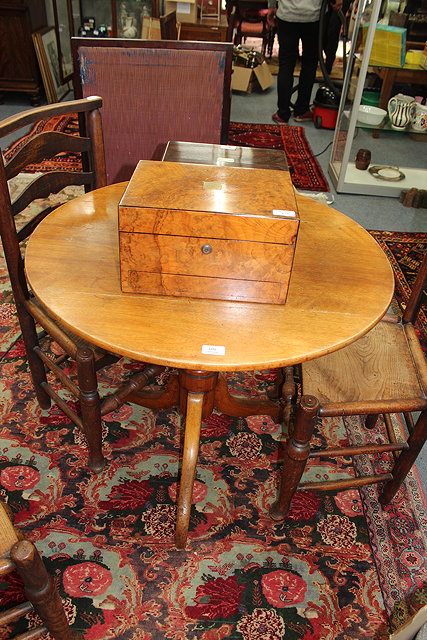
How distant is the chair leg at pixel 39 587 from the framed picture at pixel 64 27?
5.20 metres

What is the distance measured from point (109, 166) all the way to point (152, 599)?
2.21 metres

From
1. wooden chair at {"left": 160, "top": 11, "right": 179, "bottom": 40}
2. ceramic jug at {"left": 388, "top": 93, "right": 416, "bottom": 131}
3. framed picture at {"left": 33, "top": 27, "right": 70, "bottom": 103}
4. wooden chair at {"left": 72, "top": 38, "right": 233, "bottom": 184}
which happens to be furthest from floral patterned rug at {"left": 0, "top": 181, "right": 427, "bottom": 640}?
framed picture at {"left": 33, "top": 27, "right": 70, "bottom": 103}

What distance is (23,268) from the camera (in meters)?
1.72

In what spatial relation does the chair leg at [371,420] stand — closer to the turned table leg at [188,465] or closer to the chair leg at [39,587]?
the turned table leg at [188,465]

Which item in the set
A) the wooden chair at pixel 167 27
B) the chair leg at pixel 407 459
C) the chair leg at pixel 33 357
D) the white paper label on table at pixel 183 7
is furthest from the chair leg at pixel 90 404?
the white paper label on table at pixel 183 7

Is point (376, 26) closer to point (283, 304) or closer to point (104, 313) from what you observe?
point (283, 304)

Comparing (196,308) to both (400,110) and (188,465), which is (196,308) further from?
(400,110)

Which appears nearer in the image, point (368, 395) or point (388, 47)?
point (368, 395)

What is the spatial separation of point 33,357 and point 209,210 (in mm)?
1027

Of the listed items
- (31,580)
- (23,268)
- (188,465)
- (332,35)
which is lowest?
(188,465)

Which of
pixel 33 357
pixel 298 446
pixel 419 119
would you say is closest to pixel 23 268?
pixel 33 357

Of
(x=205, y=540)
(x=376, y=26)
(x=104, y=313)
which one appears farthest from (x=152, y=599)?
(x=376, y=26)

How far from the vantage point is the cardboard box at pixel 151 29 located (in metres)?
4.71

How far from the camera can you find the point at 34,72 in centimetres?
480
